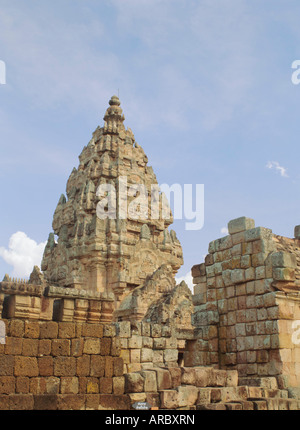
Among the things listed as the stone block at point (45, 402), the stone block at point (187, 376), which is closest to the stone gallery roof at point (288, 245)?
the stone block at point (187, 376)

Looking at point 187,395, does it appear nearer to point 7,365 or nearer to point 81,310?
point 81,310

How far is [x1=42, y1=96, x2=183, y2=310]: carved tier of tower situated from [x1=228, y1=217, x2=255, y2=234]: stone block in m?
16.0

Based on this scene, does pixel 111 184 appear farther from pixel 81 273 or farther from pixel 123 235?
pixel 81 273

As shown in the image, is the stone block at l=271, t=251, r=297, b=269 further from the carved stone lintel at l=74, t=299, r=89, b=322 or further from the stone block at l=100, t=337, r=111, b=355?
the carved stone lintel at l=74, t=299, r=89, b=322

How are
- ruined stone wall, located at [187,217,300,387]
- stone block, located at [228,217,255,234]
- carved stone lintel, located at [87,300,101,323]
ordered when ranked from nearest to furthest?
1. carved stone lintel, located at [87,300,101,323]
2. ruined stone wall, located at [187,217,300,387]
3. stone block, located at [228,217,255,234]

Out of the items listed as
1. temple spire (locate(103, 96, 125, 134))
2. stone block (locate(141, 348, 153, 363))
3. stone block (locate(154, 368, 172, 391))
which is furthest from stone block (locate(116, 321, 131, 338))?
temple spire (locate(103, 96, 125, 134))

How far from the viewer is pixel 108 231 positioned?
27.4 m

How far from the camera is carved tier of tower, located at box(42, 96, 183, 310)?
1053 inches

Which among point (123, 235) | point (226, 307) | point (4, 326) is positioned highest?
point (123, 235)

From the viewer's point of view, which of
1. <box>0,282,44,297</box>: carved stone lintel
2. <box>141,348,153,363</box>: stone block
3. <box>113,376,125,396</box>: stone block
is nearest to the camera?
<box>0,282,44,297</box>: carved stone lintel
